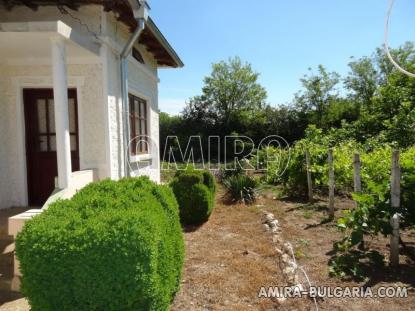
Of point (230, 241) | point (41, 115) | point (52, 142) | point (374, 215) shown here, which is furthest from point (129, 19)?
point (374, 215)

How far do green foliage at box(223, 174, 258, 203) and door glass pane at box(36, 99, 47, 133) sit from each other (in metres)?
5.33

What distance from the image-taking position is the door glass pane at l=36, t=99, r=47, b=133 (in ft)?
20.2

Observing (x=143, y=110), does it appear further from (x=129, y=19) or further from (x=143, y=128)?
(x=129, y=19)

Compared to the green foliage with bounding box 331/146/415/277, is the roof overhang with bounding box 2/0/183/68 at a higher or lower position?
higher

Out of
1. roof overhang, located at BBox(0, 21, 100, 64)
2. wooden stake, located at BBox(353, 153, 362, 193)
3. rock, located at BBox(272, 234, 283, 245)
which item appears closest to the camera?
roof overhang, located at BBox(0, 21, 100, 64)

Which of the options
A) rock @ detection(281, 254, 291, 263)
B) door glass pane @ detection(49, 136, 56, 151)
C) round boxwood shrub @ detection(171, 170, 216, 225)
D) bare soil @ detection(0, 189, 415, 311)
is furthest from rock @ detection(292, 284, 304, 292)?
door glass pane @ detection(49, 136, 56, 151)

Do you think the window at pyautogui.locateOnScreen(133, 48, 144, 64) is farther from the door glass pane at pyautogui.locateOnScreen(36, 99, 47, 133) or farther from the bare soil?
the bare soil

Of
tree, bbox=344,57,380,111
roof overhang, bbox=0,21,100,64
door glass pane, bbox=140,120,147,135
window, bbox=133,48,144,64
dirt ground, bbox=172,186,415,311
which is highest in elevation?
tree, bbox=344,57,380,111

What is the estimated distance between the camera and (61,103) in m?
4.63

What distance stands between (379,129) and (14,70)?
13098mm

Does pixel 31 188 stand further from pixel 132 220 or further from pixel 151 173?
pixel 132 220

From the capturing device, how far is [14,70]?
19.4 ft

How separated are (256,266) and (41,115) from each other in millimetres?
4518

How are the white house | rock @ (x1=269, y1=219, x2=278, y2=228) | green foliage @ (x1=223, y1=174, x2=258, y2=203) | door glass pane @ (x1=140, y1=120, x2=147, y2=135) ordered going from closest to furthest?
1. the white house
2. rock @ (x1=269, y1=219, x2=278, y2=228)
3. door glass pane @ (x1=140, y1=120, x2=147, y2=135)
4. green foliage @ (x1=223, y1=174, x2=258, y2=203)
